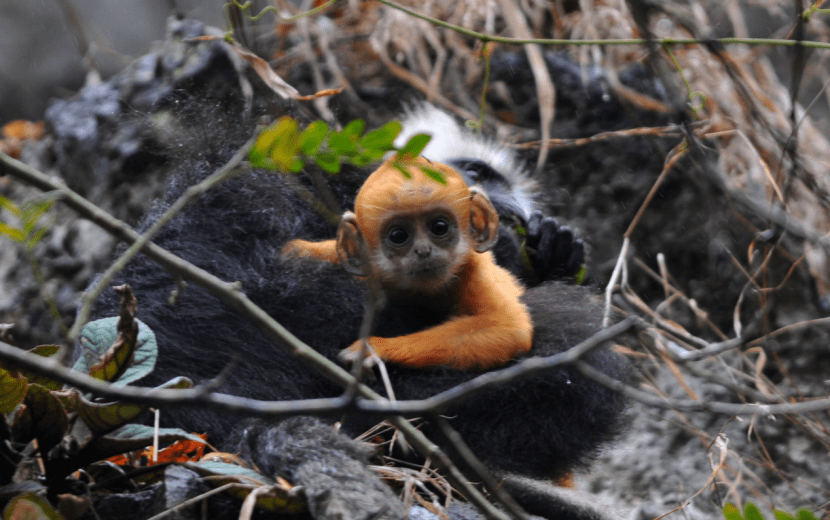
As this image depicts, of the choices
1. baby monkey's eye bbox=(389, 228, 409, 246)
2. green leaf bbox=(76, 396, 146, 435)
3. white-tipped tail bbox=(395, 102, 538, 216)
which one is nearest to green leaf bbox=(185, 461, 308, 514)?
green leaf bbox=(76, 396, 146, 435)

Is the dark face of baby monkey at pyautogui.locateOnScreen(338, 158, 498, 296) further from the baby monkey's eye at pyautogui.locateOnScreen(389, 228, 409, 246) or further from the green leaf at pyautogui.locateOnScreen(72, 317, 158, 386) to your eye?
the green leaf at pyautogui.locateOnScreen(72, 317, 158, 386)

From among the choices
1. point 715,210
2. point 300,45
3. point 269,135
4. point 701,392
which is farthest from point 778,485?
point 300,45

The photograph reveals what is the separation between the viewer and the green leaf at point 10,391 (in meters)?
1.06

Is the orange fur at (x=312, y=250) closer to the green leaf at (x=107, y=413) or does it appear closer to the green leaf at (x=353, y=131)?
the green leaf at (x=107, y=413)

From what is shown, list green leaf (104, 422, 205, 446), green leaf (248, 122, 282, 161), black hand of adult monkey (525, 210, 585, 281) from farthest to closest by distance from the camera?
1. black hand of adult monkey (525, 210, 585, 281)
2. green leaf (104, 422, 205, 446)
3. green leaf (248, 122, 282, 161)

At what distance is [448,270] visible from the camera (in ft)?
5.64

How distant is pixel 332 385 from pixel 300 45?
87.2 inches

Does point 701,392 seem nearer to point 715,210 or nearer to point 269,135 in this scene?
point 715,210

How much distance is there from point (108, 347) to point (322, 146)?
0.61m

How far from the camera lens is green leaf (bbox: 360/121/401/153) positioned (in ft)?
→ 3.12

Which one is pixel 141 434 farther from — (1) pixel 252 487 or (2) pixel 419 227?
(2) pixel 419 227

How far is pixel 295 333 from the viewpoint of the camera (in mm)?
1599

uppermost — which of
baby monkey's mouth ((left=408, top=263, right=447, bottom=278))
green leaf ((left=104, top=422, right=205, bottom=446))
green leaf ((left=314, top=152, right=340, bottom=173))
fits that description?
green leaf ((left=314, top=152, right=340, bottom=173))

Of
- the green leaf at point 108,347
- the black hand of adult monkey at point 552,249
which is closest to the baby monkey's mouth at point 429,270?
the black hand of adult monkey at point 552,249
